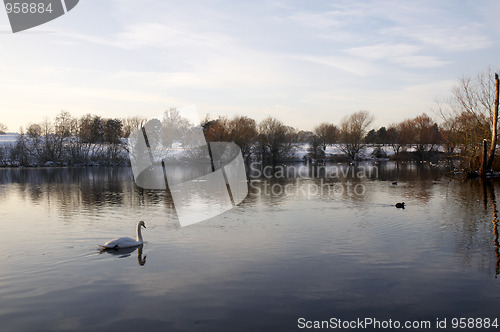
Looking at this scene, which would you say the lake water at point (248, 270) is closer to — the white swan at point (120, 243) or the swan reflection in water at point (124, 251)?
the swan reflection in water at point (124, 251)

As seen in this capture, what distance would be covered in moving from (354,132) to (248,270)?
236 ft

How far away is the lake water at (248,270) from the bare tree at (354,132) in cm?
6247

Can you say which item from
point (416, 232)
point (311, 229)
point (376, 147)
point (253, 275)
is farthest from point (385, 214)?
point (376, 147)

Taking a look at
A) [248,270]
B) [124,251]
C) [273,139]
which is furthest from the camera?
[273,139]

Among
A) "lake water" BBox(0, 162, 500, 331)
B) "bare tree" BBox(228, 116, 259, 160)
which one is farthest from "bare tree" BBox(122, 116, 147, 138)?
"lake water" BBox(0, 162, 500, 331)

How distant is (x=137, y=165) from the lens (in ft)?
205

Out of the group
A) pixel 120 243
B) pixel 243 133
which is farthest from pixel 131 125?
pixel 120 243

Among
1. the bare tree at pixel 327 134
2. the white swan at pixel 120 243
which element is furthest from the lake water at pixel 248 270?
the bare tree at pixel 327 134

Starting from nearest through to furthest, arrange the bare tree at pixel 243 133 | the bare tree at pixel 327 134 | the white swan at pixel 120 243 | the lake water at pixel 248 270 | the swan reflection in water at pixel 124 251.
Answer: the lake water at pixel 248 270, the swan reflection in water at pixel 124 251, the white swan at pixel 120 243, the bare tree at pixel 243 133, the bare tree at pixel 327 134

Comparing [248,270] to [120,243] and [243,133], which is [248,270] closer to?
[120,243]

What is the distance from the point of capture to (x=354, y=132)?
76.8 m

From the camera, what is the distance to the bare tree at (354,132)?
77062 mm

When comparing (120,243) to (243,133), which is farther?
(243,133)

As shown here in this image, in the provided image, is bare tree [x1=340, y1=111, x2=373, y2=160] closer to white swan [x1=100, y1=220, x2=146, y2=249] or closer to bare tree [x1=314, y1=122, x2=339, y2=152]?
bare tree [x1=314, y1=122, x2=339, y2=152]
